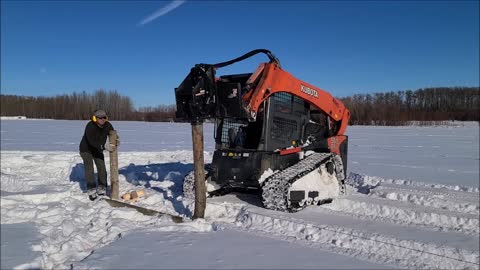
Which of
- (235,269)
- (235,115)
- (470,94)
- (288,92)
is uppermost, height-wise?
(470,94)

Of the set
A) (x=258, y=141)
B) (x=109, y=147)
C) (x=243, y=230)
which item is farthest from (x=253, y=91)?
(x=109, y=147)

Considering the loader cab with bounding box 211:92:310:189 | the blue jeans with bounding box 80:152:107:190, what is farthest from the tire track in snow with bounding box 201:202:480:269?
the blue jeans with bounding box 80:152:107:190

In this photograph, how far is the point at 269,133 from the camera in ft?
22.9

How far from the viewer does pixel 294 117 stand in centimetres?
748

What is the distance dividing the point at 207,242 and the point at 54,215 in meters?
2.70

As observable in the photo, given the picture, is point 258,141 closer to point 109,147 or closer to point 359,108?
point 109,147

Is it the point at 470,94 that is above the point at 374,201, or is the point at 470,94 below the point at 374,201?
above

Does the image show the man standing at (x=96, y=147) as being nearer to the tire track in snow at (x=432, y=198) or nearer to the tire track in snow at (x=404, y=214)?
the tire track in snow at (x=404, y=214)

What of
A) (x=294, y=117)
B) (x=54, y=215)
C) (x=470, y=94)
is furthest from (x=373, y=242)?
(x=470, y=94)

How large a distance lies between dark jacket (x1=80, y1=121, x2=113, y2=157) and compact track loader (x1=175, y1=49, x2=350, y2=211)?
1.87m

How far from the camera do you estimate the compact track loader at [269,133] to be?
5.67 metres

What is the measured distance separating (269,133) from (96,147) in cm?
330

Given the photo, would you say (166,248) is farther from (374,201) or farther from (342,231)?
(374,201)

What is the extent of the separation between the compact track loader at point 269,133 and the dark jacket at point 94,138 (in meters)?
1.87
